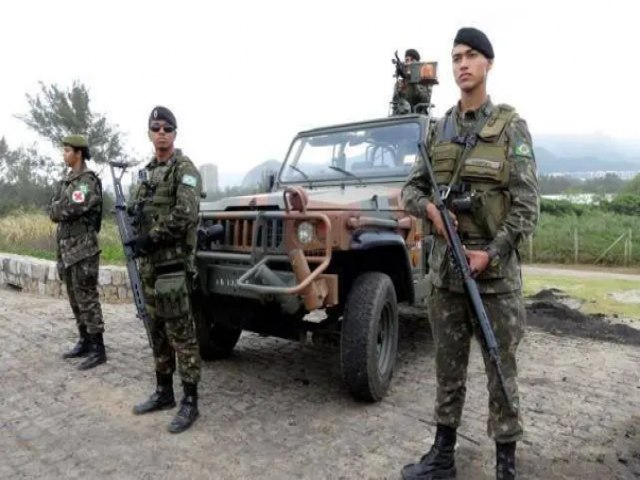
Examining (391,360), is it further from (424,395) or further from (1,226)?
(1,226)

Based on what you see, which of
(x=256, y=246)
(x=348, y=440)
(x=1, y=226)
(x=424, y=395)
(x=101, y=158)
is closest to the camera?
(x=348, y=440)

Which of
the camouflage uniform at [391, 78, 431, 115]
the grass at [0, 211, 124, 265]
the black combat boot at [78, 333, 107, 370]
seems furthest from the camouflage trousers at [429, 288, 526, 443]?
the grass at [0, 211, 124, 265]

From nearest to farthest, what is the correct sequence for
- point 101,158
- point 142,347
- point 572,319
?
point 142,347
point 572,319
point 101,158

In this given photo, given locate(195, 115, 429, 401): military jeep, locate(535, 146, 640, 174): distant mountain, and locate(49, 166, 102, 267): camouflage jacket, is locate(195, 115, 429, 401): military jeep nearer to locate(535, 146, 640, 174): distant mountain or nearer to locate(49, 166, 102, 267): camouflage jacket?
locate(49, 166, 102, 267): camouflage jacket

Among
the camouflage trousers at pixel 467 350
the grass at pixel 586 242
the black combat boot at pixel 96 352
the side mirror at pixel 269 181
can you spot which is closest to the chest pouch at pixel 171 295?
the camouflage trousers at pixel 467 350

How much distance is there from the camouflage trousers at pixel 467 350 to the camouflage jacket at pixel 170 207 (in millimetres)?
1385

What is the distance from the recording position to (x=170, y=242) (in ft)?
10.6

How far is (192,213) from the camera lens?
318 centimetres

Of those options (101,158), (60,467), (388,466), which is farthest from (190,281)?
(101,158)

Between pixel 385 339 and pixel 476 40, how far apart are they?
2.05m

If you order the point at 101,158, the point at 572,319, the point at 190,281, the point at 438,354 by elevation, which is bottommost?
the point at 572,319

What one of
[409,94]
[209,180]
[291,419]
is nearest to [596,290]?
[409,94]

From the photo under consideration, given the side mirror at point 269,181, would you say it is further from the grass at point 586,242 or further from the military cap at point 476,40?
the grass at point 586,242

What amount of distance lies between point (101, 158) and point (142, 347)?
48.8ft
